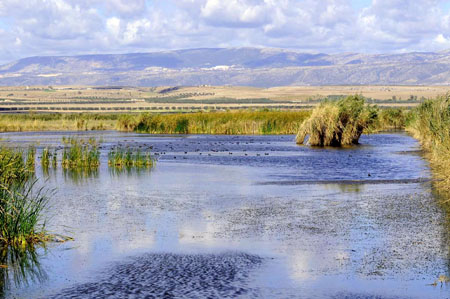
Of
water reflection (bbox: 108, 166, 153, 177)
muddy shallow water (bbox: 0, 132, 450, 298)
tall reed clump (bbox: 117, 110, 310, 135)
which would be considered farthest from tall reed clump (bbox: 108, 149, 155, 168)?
tall reed clump (bbox: 117, 110, 310, 135)

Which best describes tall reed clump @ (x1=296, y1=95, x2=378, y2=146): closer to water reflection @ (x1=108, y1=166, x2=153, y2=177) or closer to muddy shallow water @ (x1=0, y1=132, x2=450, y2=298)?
muddy shallow water @ (x1=0, y1=132, x2=450, y2=298)

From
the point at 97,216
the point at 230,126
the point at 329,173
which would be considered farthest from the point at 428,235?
the point at 230,126

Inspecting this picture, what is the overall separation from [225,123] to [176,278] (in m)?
49.8

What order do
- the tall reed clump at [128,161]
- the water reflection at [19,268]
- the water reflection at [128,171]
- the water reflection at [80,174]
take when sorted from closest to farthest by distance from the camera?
the water reflection at [19,268] < the water reflection at [80,174] < the water reflection at [128,171] < the tall reed clump at [128,161]

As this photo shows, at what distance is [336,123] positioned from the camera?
144 feet

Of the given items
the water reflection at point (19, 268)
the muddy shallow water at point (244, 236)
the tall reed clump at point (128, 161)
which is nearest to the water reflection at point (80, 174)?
the muddy shallow water at point (244, 236)

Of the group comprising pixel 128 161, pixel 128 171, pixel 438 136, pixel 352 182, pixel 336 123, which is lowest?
pixel 352 182

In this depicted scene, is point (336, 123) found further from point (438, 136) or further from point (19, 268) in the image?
point (19, 268)

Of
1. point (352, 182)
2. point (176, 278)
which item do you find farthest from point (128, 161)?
Result: point (176, 278)

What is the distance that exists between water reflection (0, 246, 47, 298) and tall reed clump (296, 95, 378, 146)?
30.7m

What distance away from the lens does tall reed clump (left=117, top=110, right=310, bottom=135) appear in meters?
60.2

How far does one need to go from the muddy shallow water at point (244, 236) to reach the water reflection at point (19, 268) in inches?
2.7

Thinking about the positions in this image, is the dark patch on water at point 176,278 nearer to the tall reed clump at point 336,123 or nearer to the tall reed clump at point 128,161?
the tall reed clump at point 128,161

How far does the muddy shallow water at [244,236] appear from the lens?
37.3 ft
